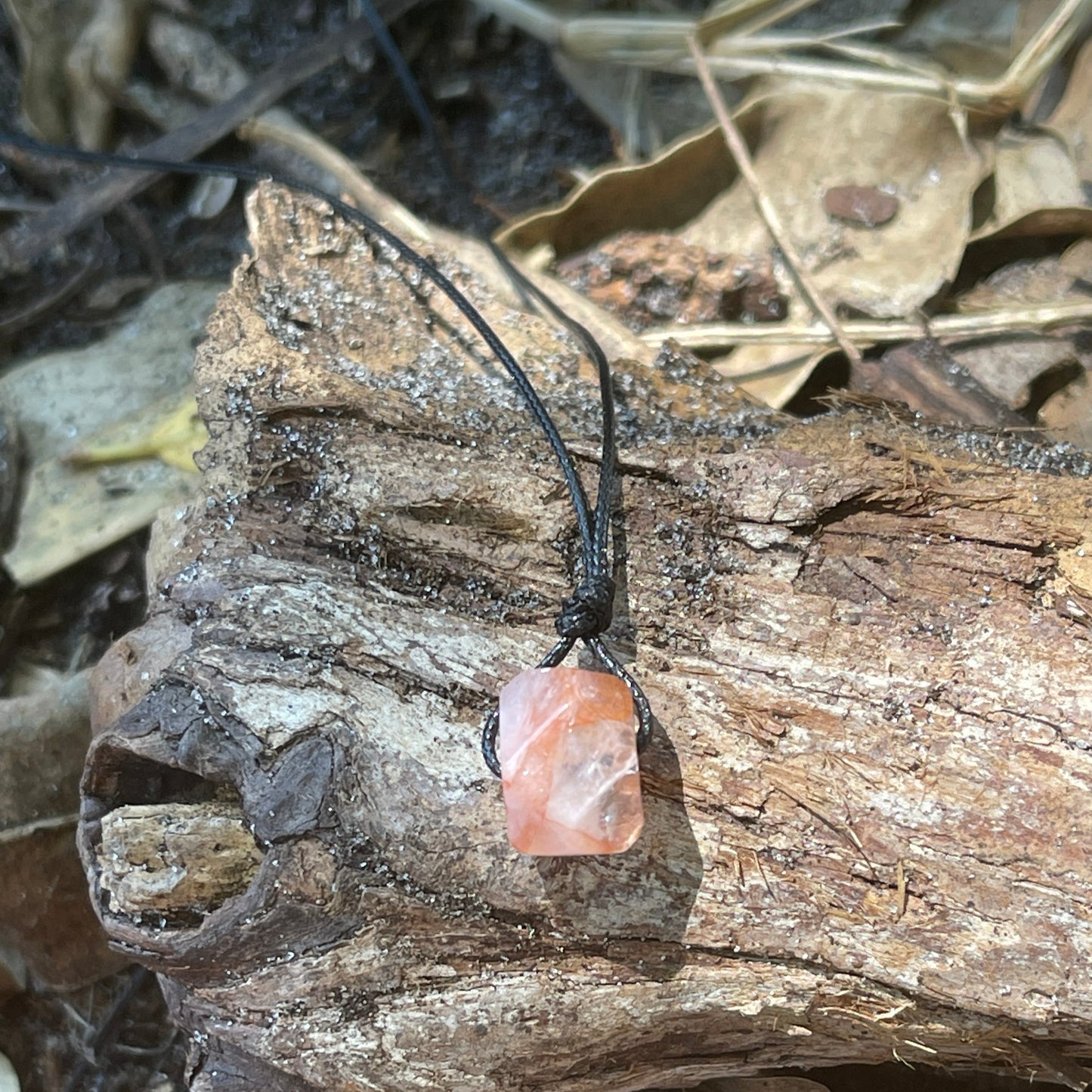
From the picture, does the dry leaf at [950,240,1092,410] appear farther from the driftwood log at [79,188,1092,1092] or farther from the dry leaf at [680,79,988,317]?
the driftwood log at [79,188,1092,1092]

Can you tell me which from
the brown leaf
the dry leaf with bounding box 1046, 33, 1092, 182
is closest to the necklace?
the brown leaf

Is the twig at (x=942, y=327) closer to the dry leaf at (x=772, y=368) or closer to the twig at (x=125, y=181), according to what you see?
the dry leaf at (x=772, y=368)

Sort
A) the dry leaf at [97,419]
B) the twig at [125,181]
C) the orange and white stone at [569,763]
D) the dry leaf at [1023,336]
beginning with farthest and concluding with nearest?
1. the twig at [125,181]
2. the dry leaf at [97,419]
3. the dry leaf at [1023,336]
4. the orange and white stone at [569,763]

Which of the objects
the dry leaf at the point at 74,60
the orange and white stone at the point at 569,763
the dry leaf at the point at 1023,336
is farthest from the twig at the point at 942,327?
the dry leaf at the point at 74,60

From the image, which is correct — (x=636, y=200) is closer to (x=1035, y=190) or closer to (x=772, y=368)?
(x=772, y=368)

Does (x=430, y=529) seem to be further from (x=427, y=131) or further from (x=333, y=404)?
(x=427, y=131)

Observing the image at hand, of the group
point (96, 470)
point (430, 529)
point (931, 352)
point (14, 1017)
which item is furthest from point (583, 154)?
point (14, 1017)

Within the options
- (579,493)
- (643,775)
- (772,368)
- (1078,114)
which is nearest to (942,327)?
(772,368)
